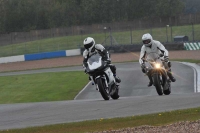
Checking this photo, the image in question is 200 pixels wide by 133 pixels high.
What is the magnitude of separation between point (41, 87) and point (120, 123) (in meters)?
20.8

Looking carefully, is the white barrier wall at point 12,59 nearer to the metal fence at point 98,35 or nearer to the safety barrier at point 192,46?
the metal fence at point 98,35

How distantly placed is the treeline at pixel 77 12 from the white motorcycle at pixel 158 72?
71.1 metres

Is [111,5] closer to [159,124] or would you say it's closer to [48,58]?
[48,58]

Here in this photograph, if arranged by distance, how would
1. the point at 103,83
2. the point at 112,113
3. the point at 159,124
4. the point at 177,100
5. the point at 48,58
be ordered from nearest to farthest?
1. the point at 159,124
2. the point at 112,113
3. the point at 177,100
4. the point at 103,83
5. the point at 48,58

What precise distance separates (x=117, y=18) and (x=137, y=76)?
57154mm

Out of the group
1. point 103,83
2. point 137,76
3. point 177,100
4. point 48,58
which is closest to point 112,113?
point 177,100

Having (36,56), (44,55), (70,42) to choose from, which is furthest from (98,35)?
(36,56)

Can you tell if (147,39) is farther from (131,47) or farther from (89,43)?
(131,47)

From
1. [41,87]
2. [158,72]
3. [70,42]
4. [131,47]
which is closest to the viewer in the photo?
[158,72]

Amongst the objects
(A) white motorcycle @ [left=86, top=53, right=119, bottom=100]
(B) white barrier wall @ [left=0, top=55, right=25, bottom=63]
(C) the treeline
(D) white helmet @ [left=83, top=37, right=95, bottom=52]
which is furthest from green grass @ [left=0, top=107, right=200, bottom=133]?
(C) the treeline

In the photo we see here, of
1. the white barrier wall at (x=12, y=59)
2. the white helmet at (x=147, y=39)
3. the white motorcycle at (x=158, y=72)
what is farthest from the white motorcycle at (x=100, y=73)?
the white barrier wall at (x=12, y=59)

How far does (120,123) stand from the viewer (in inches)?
439

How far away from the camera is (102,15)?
89688mm

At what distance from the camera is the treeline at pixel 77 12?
291 ft
